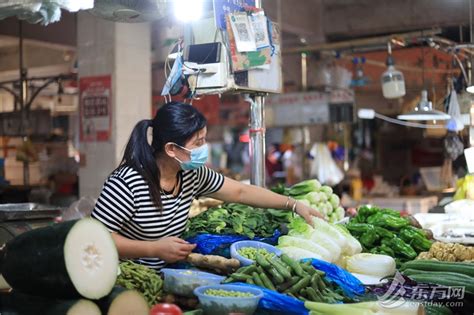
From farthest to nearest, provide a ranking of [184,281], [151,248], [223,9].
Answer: [223,9], [151,248], [184,281]

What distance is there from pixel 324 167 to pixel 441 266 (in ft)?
21.7

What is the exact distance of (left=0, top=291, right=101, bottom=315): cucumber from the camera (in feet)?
8.22

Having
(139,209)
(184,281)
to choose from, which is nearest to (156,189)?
(139,209)

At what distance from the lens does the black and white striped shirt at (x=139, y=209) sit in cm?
329

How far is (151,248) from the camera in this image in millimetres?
3164

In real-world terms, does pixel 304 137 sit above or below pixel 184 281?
above

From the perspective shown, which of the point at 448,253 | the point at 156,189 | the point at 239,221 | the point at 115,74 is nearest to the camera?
the point at 156,189

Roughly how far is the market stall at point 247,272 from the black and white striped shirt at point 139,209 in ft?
0.58

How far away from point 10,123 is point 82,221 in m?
7.24

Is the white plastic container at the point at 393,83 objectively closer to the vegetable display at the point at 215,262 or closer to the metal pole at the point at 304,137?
the metal pole at the point at 304,137

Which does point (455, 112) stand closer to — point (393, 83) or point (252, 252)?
point (393, 83)

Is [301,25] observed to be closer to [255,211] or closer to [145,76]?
[145,76]

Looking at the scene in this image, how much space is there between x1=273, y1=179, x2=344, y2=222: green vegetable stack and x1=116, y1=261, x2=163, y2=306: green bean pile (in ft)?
6.44

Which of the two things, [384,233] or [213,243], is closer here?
[213,243]
